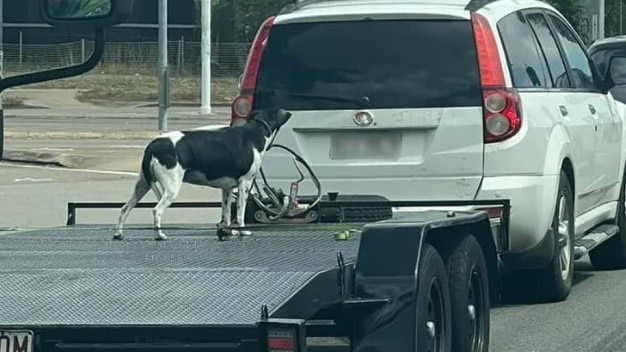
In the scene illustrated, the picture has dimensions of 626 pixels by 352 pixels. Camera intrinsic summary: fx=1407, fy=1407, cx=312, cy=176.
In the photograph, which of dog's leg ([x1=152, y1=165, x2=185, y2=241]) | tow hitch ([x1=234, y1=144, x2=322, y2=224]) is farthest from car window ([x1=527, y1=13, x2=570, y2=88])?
dog's leg ([x1=152, y1=165, x2=185, y2=241])

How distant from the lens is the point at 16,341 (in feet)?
14.7

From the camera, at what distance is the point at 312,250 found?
5.80 meters

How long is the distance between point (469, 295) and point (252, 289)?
1569mm

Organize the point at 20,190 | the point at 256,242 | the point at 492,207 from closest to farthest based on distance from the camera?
1. the point at 256,242
2. the point at 492,207
3. the point at 20,190

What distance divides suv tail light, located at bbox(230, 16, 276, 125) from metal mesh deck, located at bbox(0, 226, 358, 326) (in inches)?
94.2

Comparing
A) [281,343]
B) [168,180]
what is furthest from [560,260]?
[281,343]

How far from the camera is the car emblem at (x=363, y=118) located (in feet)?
27.2

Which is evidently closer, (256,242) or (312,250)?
(312,250)

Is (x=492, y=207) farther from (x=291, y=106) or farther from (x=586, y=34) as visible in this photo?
(x=586, y=34)

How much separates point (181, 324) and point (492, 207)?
11.4ft

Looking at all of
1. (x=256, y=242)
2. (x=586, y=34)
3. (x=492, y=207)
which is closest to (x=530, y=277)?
(x=492, y=207)

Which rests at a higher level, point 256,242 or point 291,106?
point 291,106

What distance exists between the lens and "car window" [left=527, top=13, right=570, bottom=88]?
9.10 m

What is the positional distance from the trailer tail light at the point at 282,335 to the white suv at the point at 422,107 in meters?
4.01
